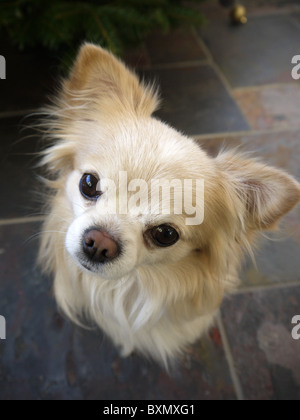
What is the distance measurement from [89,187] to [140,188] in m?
0.15

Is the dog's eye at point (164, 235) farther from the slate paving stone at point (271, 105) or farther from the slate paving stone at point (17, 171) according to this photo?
the slate paving stone at point (271, 105)

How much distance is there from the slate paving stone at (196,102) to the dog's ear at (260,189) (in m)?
0.89

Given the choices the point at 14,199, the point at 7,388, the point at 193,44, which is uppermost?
the point at 193,44

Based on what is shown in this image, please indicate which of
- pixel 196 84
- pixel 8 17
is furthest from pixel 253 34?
pixel 8 17

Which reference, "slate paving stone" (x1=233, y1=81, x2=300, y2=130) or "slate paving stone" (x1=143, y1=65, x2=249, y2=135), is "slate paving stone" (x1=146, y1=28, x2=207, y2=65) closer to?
"slate paving stone" (x1=143, y1=65, x2=249, y2=135)

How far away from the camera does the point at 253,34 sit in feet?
7.55

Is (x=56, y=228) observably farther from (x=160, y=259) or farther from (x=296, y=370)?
(x=296, y=370)

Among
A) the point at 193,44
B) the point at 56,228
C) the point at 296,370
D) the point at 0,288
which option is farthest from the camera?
the point at 193,44

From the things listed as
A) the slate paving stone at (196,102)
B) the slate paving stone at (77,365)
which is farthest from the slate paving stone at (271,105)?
the slate paving stone at (77,365)

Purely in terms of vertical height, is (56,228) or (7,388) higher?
(56,228)

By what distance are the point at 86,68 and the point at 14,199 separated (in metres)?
0.86

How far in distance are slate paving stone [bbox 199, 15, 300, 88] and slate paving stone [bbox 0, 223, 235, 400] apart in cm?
164

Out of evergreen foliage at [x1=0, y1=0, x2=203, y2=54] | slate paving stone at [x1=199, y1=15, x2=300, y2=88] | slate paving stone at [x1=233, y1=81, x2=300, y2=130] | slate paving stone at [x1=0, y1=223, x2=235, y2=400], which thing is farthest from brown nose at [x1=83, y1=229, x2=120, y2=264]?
slate paving stone at [x1=199, y1=15, x2=300, y2=88]

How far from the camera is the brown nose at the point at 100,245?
754 millimetres
